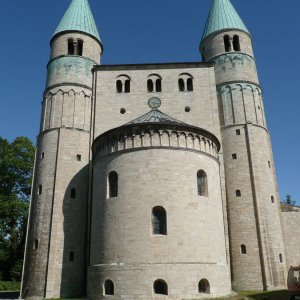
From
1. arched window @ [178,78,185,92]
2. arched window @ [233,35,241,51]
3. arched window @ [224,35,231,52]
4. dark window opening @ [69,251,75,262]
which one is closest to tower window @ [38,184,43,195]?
dark window opening @ [69,251,75,262]

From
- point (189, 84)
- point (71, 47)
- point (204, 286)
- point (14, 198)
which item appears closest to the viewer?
point (204, 286)

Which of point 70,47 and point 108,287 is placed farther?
point 70,47

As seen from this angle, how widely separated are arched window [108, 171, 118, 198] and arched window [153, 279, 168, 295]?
5702 mm

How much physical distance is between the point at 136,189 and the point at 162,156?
2514mm

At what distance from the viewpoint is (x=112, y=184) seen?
21312 millimetres

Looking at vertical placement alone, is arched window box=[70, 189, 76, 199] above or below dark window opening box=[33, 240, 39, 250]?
above

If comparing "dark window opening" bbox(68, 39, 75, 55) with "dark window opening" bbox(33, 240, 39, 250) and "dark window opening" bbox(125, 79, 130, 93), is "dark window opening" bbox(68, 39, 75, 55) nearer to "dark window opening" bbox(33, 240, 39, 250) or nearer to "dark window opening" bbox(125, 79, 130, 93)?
"dark window opening" bbox(125, 79, 130, 93)

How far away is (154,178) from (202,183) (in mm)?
3394

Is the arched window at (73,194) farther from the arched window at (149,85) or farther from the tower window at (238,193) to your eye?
the tower window at (238,193)

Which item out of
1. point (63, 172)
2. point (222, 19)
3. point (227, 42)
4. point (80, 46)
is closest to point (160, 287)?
point (63, 172)

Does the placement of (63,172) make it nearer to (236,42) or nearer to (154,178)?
(154,178)

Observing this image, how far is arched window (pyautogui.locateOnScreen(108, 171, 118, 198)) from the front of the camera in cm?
2098

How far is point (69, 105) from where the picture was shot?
1126 inches

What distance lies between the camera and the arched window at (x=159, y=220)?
1906 centimetres
